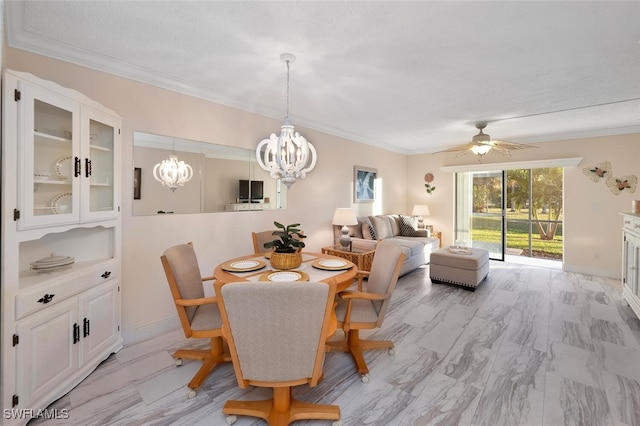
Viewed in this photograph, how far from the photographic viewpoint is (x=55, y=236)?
81.7 inches

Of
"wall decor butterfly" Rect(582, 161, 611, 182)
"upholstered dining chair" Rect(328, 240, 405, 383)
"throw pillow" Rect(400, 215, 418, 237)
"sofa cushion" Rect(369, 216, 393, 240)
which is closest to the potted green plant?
"upholstered dining chair" Rect(328, 240, 405, 383)

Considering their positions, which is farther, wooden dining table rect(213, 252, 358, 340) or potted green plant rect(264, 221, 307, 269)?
potted green plant rect(264, 221, 307, 269)

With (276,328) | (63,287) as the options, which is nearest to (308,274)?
(276,328)

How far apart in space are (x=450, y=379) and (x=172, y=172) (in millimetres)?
3040

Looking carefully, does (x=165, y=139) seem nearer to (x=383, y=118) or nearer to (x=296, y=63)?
(x=296, y=63)

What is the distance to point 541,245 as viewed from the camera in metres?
6.23

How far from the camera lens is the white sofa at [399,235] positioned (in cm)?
449

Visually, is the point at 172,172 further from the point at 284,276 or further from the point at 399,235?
the point at 399,235

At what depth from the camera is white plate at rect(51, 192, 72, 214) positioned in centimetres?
182

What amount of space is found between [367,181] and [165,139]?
148 inches

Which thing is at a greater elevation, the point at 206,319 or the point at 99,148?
the point at 99,148

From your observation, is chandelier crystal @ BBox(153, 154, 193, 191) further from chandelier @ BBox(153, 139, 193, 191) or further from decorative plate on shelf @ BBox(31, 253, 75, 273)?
decorative plate on shelf @ BBox(31, 253, 75, 273)

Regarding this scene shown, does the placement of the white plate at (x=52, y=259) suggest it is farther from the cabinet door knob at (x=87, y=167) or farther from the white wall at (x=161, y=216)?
the cabinet door knob at (x=87, y=167)

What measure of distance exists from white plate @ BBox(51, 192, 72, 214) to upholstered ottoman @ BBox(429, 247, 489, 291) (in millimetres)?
4261
